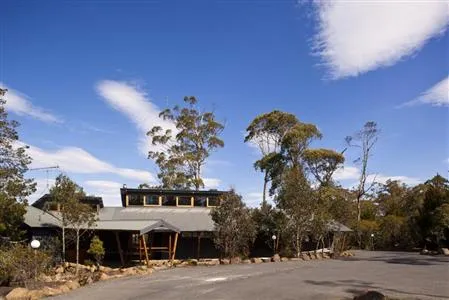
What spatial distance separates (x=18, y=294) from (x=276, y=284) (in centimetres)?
810

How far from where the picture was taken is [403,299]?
1249cm

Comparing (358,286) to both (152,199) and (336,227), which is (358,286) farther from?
(152,199)

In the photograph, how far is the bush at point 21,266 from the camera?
16.5 metres

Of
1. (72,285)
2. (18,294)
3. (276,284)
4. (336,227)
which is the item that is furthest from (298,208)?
(18,294)

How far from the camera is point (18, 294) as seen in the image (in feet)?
48.3

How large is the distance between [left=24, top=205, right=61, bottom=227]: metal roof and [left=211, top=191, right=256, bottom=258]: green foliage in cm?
857

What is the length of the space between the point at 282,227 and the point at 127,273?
12503mm

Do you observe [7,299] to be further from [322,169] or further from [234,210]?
[322,169]

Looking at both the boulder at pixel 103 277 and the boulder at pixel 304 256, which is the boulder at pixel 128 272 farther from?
the boulder at pixel 304 256

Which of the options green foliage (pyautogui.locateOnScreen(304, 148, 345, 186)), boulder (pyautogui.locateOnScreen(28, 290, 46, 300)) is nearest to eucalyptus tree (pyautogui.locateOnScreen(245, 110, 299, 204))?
green foliage (pyautogui.locateOnScreen(304, 148, 345, 186))

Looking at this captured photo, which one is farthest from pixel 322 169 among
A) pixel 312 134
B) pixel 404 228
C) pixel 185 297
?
pixel 185 297

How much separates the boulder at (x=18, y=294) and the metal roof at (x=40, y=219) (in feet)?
34.5

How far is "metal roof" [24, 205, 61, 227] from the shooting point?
25.9m

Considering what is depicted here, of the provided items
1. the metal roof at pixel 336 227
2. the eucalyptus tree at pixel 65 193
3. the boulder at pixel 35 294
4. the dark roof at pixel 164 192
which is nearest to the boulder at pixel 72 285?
the boulder at pixel 35 294
